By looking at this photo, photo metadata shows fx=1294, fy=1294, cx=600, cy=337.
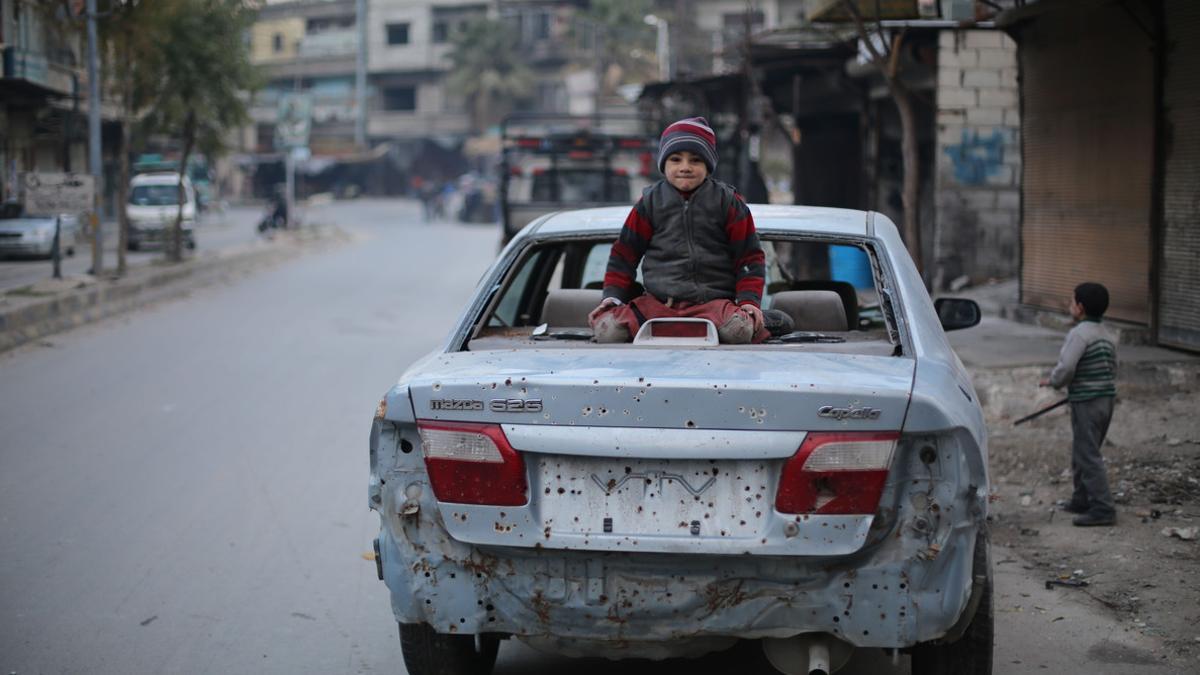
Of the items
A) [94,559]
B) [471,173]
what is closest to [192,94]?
[94,559]

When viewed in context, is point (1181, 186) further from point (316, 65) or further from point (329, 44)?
point (329, 44)

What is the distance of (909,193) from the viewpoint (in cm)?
1302

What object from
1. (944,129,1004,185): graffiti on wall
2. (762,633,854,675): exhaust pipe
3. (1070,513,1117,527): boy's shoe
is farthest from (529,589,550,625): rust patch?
(944,129,1004,185): graffiti on wall

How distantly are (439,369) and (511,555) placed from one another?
1.97 feet

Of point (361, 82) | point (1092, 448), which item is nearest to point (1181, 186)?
point (1092, 448)

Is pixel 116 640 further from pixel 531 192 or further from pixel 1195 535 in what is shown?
pixel 531 192

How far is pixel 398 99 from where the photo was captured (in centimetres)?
7144

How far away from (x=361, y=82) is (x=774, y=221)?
67.6 m

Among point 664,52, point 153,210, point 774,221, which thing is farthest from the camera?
point 664,52

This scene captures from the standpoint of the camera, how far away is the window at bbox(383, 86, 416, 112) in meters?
71.1

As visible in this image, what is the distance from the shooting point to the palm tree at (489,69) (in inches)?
2488

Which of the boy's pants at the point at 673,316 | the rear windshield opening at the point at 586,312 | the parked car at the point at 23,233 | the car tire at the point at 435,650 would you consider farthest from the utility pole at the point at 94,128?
the car tire at the point at 435,650

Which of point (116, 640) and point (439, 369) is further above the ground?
point (439, 369)

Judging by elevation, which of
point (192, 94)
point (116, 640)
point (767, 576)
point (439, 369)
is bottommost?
point (116, 640)
